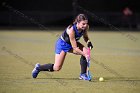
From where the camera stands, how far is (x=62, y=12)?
4884 cm

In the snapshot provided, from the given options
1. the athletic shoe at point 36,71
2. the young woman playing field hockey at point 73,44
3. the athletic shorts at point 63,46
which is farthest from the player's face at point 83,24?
the athletic shoe at point 36,71

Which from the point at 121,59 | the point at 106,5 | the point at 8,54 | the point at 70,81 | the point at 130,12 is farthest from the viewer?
the point at 106,5

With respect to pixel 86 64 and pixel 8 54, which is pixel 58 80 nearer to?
pixel 86 64

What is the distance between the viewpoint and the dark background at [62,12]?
4694 centimetres

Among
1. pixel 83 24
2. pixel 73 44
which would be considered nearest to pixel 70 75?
pixel 73 44

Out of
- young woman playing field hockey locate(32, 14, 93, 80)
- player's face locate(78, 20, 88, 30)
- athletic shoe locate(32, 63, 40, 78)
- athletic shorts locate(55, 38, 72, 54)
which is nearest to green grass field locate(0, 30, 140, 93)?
athletic shoe locate(32, 63, 40, 78)

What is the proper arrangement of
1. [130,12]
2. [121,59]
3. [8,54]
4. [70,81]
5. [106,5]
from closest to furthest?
[70,81] < [121,59] < [8,54] < [130,12] < [106,5]

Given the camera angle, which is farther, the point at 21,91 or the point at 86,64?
the point at 86,64

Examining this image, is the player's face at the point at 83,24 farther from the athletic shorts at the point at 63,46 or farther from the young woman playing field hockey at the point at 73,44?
the athletic shorts at the point at 63,46

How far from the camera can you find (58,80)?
40.2 feet

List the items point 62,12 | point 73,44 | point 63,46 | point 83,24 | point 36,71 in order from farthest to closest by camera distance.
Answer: point 62,12, point 36,71, point 63,46, point 73,44, point 83,24

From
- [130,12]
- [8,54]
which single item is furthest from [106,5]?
[8,54]

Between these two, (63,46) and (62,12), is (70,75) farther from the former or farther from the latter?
(62,12)

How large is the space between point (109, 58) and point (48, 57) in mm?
2364
